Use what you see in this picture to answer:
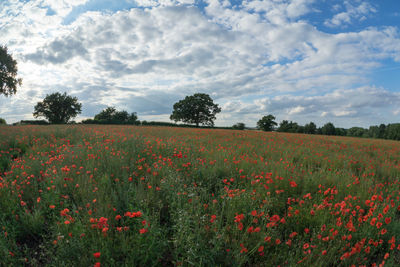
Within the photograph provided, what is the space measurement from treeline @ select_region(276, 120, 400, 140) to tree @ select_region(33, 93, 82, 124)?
62743 millimetres

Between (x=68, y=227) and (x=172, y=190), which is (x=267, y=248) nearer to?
(x=172, y=190)

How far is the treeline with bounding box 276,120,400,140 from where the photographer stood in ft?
185

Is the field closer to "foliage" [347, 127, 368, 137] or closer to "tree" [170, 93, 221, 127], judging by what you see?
"tree" [170, 93, 221, 127]

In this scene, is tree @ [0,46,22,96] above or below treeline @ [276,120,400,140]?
above

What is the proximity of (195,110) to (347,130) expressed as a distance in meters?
58.3

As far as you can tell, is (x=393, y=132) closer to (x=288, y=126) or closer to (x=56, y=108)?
(x=288, y=126)

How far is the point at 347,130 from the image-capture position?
71812mm

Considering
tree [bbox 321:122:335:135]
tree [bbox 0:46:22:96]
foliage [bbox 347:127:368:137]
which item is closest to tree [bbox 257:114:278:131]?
tree [bbox 321:122:335:135]

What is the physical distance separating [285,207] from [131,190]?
8.38ft

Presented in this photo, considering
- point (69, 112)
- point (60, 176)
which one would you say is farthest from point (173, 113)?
point (60, 176)

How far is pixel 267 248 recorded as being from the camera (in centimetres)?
235

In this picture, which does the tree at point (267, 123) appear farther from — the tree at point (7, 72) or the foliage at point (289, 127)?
the tree at point (7, 72)

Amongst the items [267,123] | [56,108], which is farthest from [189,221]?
[267,123]

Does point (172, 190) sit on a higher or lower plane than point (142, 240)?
higher
